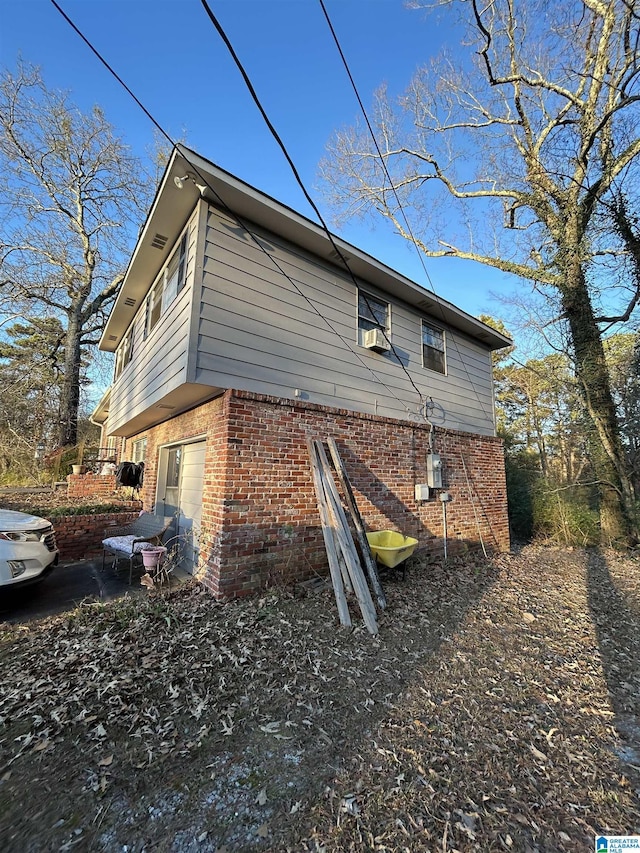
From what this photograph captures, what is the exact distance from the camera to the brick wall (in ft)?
20.3

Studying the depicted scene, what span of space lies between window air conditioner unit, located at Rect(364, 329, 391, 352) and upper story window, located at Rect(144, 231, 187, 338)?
3030 millimetres

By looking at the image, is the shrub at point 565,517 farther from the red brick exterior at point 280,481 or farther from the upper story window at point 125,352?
the upper story window at point 125,352

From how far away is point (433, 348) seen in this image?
25.4ft

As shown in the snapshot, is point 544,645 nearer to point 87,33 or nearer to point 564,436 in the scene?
point 87,33

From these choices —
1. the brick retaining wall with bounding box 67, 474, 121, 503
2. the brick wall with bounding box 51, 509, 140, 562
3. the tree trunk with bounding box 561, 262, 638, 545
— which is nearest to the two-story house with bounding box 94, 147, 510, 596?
the brick wall with bounding box 51, 509, 140, 562

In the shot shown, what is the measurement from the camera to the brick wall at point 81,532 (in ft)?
20.3

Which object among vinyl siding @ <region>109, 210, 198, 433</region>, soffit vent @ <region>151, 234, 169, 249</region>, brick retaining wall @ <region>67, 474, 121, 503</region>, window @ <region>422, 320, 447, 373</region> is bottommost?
brick retaining wall @ <region>67, 474, 121, 503</region>

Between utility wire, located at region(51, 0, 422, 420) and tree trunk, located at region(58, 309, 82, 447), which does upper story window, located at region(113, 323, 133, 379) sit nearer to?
utility wire, located at region(51, 0, 422, 420)

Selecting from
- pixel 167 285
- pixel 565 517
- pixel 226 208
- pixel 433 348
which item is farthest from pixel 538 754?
pixel 565 517

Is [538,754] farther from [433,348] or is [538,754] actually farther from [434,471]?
[433,348]

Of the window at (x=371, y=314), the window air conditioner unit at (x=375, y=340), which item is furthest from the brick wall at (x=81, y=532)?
the window at (x=371, y=314)

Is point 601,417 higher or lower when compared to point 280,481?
higher

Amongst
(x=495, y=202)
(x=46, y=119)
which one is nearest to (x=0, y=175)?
(x=46, y=119)

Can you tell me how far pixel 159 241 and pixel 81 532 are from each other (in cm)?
517
